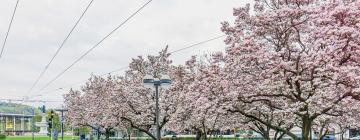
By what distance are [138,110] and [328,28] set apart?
67.0ft

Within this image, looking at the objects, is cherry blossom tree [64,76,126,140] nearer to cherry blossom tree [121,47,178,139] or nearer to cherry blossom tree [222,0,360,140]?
cherry blossom tree [121,47,178,139]

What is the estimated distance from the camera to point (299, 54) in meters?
15.8

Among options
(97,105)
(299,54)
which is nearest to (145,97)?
(97,105)

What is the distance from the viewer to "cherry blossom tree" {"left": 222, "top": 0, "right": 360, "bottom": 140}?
14273 millimetres

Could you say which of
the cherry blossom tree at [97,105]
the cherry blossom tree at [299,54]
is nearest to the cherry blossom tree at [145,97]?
the cherry blossom tree at [97,105]

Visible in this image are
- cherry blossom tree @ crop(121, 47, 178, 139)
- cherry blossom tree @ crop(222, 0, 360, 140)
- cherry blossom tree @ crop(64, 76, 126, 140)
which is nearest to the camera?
cherry blossom tree @ crop(222, 0, 360, 140)

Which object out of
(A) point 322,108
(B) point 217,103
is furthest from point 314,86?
(B) point 217,103

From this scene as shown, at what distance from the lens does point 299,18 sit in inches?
653

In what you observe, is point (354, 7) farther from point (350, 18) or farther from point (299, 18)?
point (299, 18)

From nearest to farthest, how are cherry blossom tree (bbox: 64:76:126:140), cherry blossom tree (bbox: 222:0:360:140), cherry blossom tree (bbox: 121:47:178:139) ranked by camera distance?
cherry blossom tree (bbox: 222:0:360:140)
cherry blossom tree (bbox: 121:47:178:139)
cherry blossom tree (bbox: 64:76:126:140)

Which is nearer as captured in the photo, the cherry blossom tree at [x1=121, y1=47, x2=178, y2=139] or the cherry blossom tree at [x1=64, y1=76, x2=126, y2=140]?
the cherry blossom tree at [x1=121, y1=47, x2=178, y2=139]

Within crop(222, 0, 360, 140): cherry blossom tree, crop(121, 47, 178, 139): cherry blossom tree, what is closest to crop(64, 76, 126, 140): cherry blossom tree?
crop(121, 47, 178, 139): cherry blossom tree

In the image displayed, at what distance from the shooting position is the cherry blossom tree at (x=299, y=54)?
1427cm

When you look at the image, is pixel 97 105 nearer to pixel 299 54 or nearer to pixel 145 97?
pixel 145 97
